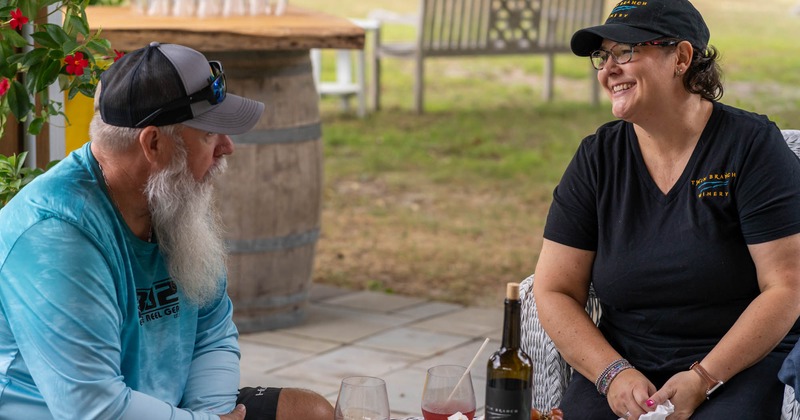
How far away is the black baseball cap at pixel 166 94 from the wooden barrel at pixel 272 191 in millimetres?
2483

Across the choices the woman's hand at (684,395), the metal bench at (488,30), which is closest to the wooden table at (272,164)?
the woman's hand at (684,395)

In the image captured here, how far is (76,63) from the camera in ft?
9.30

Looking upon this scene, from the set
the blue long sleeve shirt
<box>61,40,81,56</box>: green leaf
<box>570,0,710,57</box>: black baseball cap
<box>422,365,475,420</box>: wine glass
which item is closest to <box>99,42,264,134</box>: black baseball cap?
the blue long sleeve shirt

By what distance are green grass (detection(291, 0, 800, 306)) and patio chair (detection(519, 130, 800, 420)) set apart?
1.49 m

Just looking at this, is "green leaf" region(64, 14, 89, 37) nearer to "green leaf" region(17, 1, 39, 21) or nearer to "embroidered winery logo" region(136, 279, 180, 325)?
"green leaf" region(17, 1, 39, 21)

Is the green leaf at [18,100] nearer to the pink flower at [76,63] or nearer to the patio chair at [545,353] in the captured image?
the pink flower at [76,63]

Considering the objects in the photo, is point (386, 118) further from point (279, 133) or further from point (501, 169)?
point (279, 133)

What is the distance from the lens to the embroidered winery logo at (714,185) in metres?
2.62

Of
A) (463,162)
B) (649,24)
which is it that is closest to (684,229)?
(649,24)

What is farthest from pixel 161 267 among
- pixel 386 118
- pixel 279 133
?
pixel 386 118

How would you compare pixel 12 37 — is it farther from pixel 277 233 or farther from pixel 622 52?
pixel 277 233

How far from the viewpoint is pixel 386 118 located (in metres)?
11.4

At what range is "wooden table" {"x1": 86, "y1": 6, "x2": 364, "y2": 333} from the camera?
4.75 meters

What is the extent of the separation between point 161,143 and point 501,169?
6.96 metres
